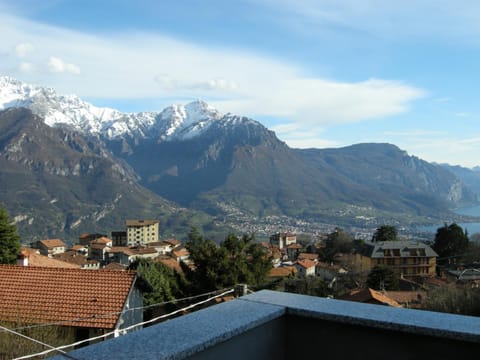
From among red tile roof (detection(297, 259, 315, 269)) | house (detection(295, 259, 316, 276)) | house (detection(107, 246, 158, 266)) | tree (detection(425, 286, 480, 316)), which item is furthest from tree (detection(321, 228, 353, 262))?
tree (detection(425, 286, 480, 316))

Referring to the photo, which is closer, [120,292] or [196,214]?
[120,292]

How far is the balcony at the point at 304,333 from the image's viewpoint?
5.75ft

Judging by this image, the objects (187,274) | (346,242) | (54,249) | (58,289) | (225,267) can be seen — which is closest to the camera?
(58,289)

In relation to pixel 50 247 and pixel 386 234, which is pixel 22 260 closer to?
pixel 386 234

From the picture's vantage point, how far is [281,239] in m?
80.2

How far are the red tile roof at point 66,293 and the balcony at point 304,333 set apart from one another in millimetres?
7481

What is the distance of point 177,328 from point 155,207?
166 m

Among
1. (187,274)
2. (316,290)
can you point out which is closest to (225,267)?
(187,274)

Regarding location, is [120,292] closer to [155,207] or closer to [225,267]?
[225,267]

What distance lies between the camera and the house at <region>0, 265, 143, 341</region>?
9273 mm

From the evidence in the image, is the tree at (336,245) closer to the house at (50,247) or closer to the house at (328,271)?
the house at (328,271)

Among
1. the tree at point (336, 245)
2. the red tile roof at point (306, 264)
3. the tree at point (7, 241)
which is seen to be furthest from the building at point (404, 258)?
the tree at point (7, 241)

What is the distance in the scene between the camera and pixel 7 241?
17.6 metres

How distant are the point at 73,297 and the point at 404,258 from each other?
98.1 ft
